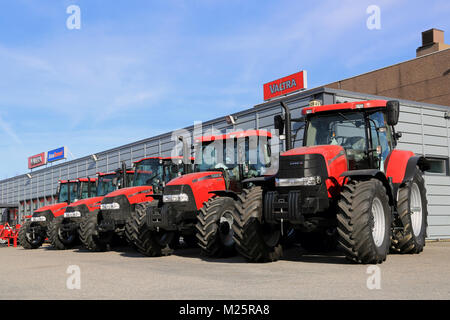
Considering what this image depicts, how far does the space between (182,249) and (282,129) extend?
562 cm

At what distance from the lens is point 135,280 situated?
721 centimetres

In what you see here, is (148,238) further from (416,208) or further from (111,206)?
(416,208)

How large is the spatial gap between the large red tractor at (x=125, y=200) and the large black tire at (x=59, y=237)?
2.09 metres

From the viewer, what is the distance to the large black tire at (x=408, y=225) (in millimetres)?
9539

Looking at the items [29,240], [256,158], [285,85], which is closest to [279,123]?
[256,158]

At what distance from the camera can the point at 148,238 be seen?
11.4 m

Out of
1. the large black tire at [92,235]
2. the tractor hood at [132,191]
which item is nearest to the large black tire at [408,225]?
the tractor hood at [132,191]

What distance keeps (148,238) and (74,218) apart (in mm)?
5502

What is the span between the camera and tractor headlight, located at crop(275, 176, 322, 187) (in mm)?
8391

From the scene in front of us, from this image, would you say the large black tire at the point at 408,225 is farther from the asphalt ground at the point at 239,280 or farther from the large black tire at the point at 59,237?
the large black tire at the point at 59,237

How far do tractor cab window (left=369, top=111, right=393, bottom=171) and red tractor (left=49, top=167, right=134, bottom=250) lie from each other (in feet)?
25.9

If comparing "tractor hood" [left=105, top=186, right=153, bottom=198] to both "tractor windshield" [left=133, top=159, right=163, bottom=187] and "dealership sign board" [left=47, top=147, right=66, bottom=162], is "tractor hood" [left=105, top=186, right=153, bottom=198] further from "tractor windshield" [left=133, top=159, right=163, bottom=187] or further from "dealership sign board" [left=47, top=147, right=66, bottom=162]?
"dealership sign board" [left=47, top=147, right=66, bottom=162]
